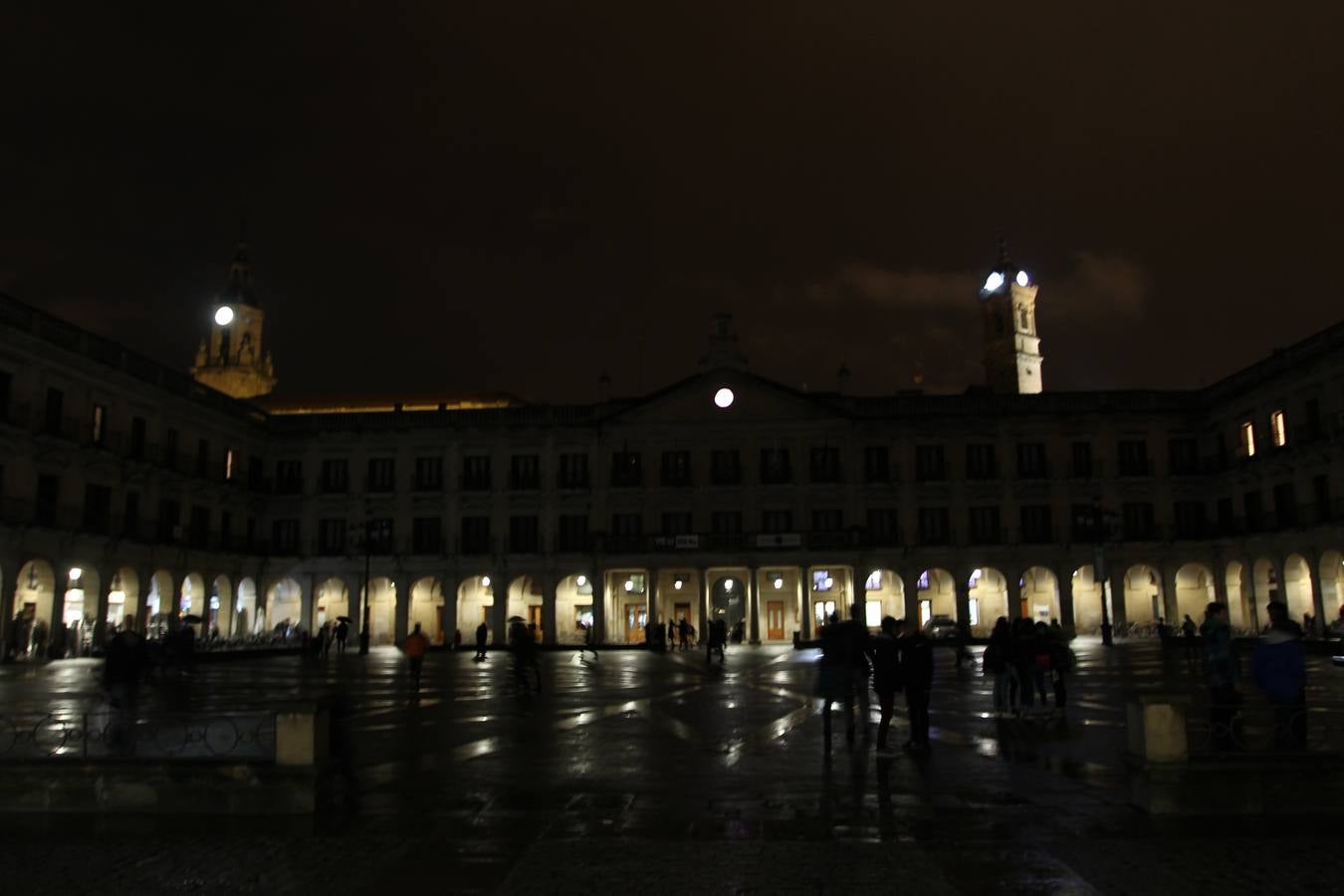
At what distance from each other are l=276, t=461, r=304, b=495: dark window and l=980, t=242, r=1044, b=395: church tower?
60.8m

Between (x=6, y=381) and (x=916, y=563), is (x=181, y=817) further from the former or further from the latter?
(x=916, y=563)

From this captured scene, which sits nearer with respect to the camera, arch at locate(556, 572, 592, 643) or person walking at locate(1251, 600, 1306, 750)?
person walking at locate(1251, 600, 1306, 750)

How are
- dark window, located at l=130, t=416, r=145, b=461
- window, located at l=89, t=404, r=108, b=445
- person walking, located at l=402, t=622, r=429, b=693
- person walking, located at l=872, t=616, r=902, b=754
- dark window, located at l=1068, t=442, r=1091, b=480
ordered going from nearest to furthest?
person walking, located at l=872, t=616, r=902, b=754 → person walking, located at l=402, t=622, r=429, b=693 → window, located at l=89, t=404, r=108, b=445 → dark window, located at l=130, t=416, r=145, b=461 → dark window, located at l=1068, t=442, r=1091, b=480

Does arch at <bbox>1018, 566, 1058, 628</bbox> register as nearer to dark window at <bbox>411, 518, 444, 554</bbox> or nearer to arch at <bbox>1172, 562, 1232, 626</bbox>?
arch at <bbox>1172, 562, 1232, 626</bbox>

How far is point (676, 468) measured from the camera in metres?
61.6

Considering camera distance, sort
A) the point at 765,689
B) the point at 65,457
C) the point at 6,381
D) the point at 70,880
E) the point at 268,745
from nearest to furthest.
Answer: the point at 70,880 → the point at 268,745 → the point at 765,689 → the point at 6,381 → the point at 65,457

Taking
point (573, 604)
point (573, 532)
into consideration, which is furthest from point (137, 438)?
point (573, 604)

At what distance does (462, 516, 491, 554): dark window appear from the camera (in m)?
62.1

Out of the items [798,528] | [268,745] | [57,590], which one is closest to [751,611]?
[798,528]

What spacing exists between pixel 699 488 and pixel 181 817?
51650 millimetres

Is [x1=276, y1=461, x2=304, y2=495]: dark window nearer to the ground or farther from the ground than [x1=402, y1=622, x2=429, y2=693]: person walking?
farther from the ground

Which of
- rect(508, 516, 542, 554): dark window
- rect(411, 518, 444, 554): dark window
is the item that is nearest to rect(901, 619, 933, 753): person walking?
rect(508, 516, 542, 554): dark window

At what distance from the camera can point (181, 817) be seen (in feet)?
33.2

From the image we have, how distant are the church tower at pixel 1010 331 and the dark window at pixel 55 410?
75.1 metres
